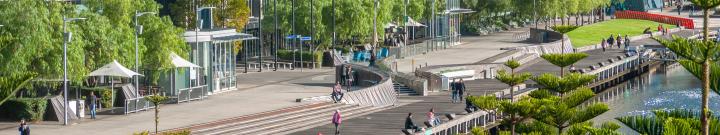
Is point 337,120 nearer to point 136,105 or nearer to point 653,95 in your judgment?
point 136,105

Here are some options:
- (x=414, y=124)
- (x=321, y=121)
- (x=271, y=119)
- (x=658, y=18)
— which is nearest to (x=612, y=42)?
(x=658, y=18)

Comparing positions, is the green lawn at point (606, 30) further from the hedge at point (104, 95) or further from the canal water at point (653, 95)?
the hedge at point (104, 95)

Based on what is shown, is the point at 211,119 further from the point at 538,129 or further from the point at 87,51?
the point at 538,129

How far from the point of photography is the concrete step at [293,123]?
6657 centimetres

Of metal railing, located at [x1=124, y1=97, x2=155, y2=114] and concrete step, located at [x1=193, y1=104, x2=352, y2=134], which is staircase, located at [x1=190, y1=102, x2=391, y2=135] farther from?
metal railing, located at [x1=124, y1=97, x2=155, y2=114]

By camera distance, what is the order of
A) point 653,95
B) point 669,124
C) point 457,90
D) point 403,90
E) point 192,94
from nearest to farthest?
point 669,124
point 192,94
point 457,90
point 403,90
point 653,95

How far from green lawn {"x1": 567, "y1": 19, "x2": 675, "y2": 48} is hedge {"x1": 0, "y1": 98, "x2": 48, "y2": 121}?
82.5 meters

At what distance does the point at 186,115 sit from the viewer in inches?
2822

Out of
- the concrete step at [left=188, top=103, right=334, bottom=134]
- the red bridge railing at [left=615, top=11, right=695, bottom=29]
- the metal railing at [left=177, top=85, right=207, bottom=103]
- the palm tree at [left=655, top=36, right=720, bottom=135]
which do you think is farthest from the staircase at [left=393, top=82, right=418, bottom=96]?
the red bridge railing at [left=615, top=11, right=695, bottom=29]

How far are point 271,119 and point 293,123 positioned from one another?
908 mm

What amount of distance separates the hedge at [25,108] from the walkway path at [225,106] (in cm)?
58

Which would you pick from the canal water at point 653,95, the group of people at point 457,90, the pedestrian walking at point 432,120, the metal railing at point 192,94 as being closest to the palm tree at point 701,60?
the pedestrian walking at point 432,120

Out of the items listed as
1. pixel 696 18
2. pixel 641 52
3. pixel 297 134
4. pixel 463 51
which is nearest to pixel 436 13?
pixel 463 51

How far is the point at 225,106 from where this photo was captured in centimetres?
7625
